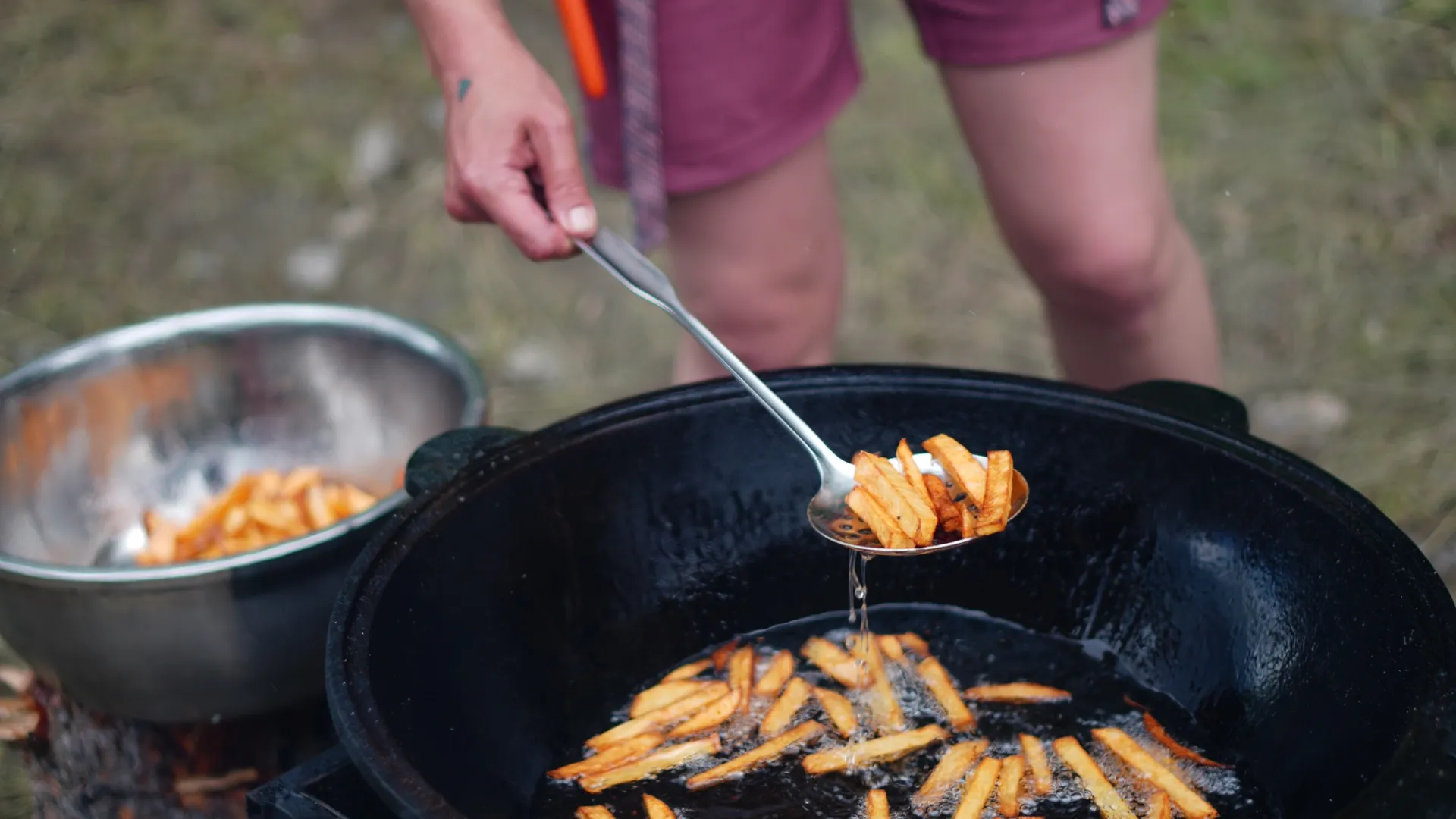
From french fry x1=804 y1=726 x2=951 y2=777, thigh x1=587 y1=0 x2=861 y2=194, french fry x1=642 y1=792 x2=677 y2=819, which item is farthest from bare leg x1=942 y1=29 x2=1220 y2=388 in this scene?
french fry x1=642 y1=792 x2=677 y2=819

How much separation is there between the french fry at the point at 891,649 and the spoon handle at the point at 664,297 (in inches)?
12.9

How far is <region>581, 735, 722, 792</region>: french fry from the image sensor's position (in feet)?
5.61

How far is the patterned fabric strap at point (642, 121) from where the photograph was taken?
2.17 meters

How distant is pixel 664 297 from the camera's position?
5.68ft

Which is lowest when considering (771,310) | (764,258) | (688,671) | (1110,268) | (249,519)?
(249,519)

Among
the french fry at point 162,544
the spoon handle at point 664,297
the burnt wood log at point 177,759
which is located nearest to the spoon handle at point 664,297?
the spoon handle at point 664,297

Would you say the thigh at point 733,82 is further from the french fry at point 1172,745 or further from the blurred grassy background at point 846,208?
the blurred grassy background at point 846,208

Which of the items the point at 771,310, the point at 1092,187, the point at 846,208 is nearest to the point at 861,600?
the point at 771,310

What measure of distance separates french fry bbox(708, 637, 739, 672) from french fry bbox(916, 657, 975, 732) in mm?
291

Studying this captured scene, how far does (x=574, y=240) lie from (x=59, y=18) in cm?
471

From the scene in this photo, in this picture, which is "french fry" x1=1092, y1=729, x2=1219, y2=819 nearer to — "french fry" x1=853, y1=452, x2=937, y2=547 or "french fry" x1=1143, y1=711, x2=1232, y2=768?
"french fry" x1=1143, y1=711, x2=1232, y2=768

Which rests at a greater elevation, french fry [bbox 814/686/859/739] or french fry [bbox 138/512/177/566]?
french fry [bbox 814/686/859/739]

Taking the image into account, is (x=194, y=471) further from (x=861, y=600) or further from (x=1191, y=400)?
(x=1191, y=400)

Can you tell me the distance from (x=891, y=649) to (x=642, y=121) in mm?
1010
